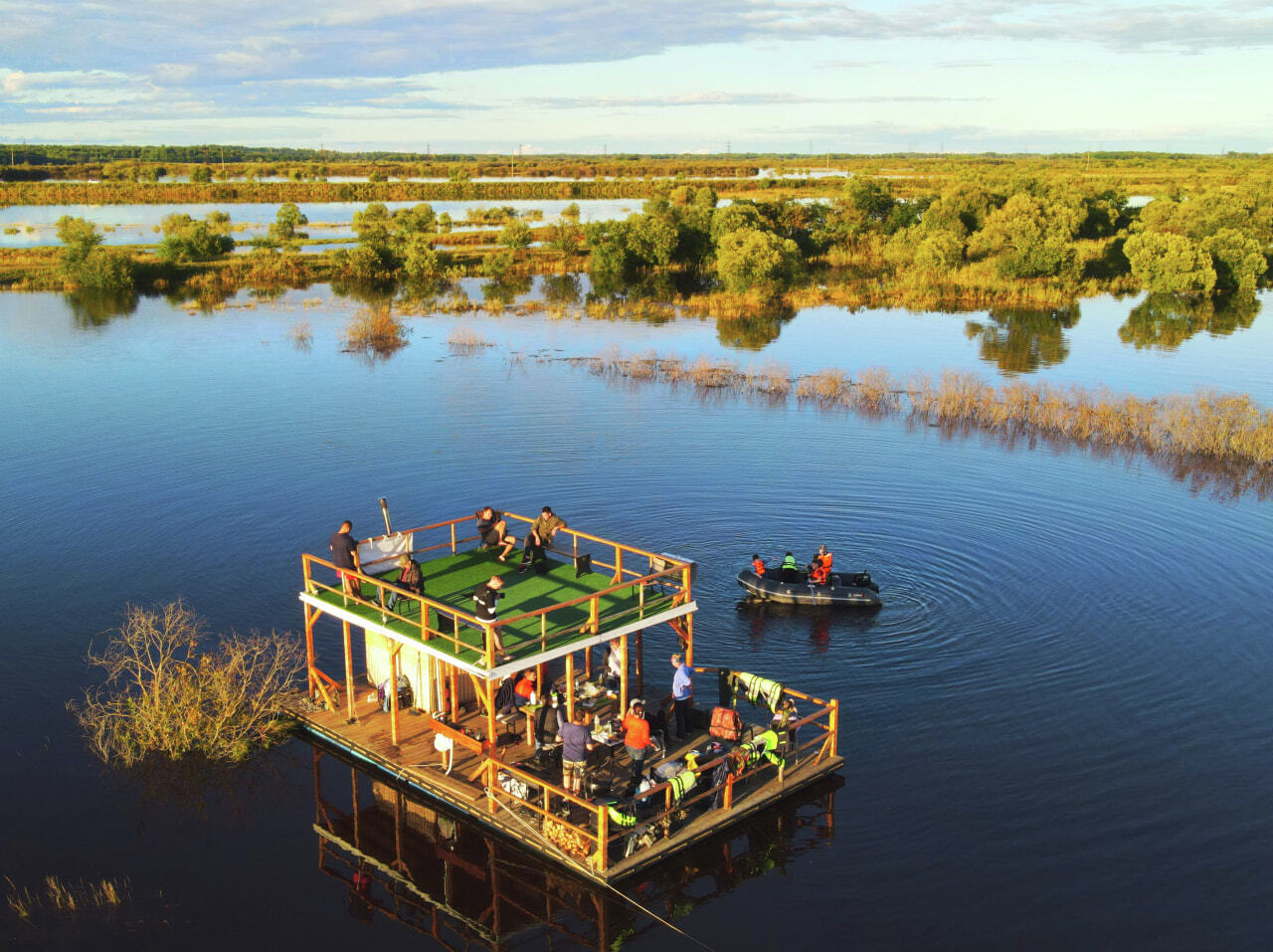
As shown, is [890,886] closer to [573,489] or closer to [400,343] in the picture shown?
[573,489]

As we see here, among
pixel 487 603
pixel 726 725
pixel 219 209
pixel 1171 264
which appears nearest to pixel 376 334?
pixel 487 603

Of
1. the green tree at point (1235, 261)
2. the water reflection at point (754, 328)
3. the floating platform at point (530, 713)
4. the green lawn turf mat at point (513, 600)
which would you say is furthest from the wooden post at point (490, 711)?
the green tree at point (1235, 261)

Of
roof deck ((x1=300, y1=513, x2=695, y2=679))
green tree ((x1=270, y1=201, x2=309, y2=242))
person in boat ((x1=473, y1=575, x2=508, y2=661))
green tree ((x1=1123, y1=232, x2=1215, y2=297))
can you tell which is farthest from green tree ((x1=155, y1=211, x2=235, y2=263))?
person in boat ((x1=473, y1=575, x2=508, y2=661))

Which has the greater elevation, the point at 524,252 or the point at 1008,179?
the point at 1008,179

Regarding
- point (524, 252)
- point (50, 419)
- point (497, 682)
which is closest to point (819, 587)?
point (497, 682)

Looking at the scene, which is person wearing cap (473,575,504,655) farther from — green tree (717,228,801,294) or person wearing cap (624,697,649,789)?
green tree (717,228,801,294)

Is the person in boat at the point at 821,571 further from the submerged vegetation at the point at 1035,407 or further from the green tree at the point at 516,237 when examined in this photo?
the green tree at the point at 516,237
